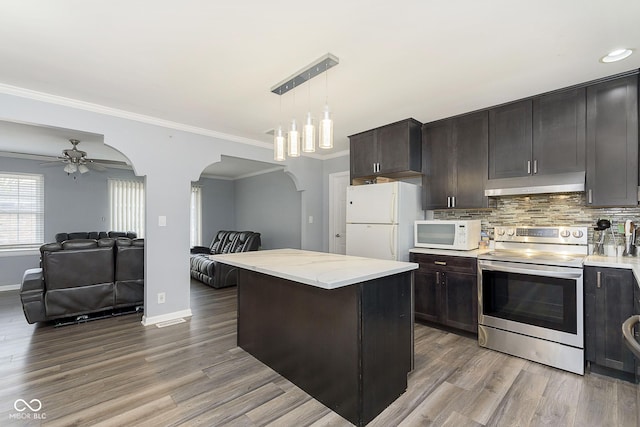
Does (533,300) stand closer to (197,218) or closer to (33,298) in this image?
(33,298)

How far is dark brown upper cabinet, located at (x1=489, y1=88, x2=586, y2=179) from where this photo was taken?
8.73 feet

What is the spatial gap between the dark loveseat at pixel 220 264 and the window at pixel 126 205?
143 centimetres

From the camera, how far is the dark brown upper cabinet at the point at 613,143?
7.92 ft

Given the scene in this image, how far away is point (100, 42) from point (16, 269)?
5421 millimetres

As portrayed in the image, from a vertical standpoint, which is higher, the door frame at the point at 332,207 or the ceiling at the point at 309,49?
the ceiling at the point at 309,49

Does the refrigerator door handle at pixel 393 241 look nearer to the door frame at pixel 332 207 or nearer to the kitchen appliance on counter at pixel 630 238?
the door frame at pixel 332 207

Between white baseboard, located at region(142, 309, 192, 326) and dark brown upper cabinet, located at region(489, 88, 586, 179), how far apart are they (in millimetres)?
3863

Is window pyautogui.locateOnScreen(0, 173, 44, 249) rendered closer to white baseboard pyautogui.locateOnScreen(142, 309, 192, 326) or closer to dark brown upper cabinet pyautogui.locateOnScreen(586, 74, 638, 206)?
white baseboard pyautogui.locateOnScreen(142, 309, 192, 326)

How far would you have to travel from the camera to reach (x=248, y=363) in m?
2.53

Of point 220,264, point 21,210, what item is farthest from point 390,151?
point 21,210

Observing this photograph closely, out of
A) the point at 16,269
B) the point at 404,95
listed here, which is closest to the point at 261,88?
the point at 404,95

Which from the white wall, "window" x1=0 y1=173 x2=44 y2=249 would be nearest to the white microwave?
the white wall

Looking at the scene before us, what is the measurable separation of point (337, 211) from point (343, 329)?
134 inches

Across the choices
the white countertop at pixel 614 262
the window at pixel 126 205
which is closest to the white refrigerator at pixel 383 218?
the white countertop at pixel 614 262
